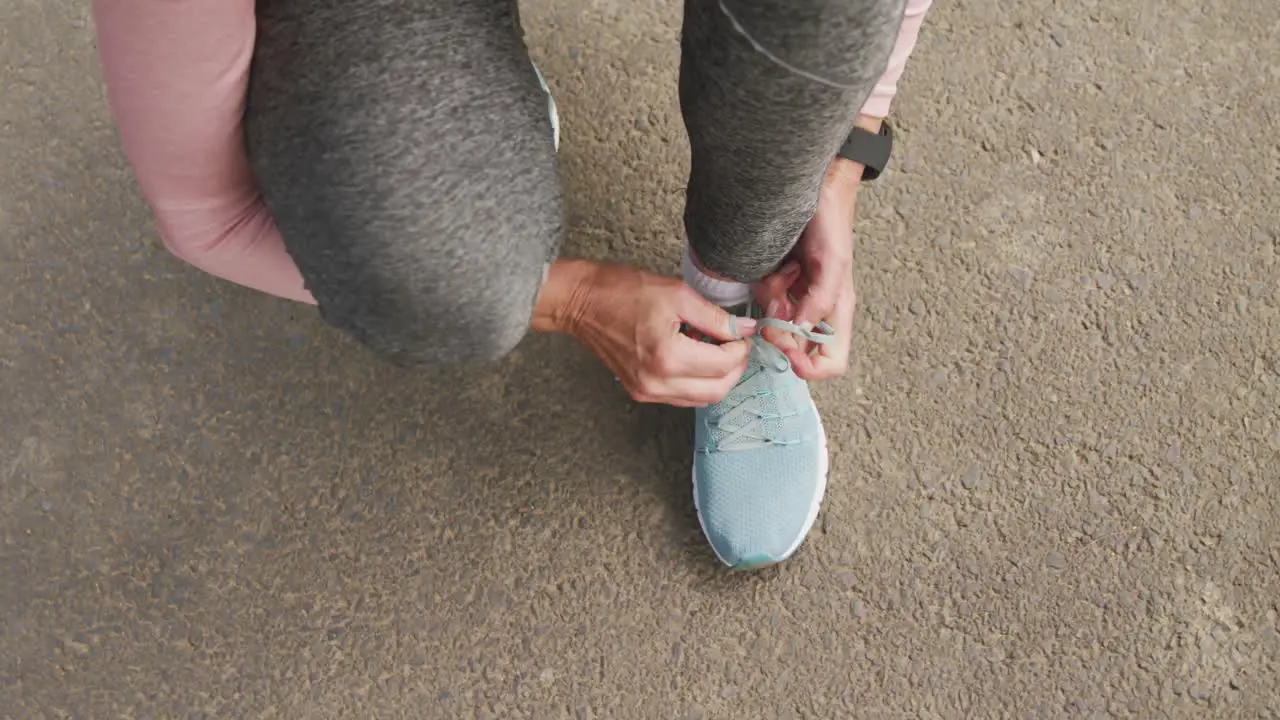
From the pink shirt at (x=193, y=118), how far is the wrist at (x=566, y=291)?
22 cm

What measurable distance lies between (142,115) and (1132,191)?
1.06m

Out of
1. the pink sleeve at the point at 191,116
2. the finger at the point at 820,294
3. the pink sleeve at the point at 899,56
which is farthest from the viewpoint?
the finger at the point at 820,294

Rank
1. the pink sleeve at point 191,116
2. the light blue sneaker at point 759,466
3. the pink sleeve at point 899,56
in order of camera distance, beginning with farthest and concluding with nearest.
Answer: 1. the light blue sneaker at point 759,466
2. the pink sleeve at point 899,56
3. the pink sleeve at point 191,116

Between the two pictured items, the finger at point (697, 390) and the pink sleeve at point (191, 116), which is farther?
the finger at point (697, 390)

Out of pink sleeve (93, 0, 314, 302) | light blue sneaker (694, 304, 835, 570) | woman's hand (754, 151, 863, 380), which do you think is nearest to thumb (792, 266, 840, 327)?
woman's hand (754, 151, 863, 380)

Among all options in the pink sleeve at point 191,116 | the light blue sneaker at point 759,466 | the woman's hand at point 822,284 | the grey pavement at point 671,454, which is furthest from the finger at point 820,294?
the pink sleeve at point 191,116

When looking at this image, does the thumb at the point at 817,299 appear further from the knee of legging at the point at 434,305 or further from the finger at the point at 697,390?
the knee of legging at the point at 434,305

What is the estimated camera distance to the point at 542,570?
103cm

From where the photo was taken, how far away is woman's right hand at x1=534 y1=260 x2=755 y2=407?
0.86 metres

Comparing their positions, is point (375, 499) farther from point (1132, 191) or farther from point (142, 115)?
point (1132, 191)

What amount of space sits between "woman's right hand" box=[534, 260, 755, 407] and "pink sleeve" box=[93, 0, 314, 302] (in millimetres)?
253

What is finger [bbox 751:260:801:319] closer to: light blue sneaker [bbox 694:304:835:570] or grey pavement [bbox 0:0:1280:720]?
light blue sneaker [bbox 694:304:835:570]

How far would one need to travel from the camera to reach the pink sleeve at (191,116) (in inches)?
22.5

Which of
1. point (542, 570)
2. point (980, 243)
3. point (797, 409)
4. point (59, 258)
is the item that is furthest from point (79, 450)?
point (980, 243)
